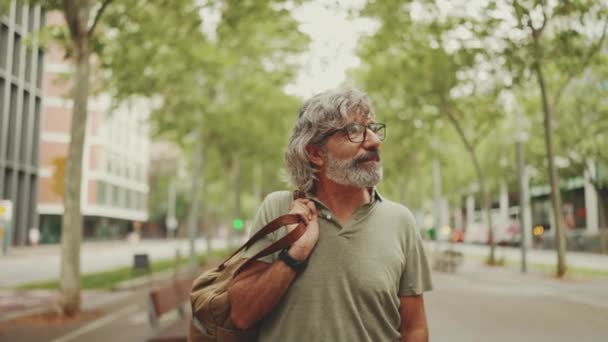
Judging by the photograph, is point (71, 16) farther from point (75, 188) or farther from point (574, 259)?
point (574, 259)

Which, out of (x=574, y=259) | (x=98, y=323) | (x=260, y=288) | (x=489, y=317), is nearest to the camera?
(x=260, y=288)

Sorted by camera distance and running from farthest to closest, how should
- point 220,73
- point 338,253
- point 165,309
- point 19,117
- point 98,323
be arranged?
1. point 19,117
2. point 220,73
3. point 98,323
4. point 165,309
5. point 338,253

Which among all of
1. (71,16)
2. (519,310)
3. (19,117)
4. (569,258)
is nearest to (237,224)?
(569,258)

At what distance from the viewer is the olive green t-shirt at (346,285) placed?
6.91ft

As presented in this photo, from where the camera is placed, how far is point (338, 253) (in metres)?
2.15

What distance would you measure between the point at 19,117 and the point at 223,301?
144 feet

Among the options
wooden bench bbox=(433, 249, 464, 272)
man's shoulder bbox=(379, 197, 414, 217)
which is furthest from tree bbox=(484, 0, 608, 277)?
man's shoulder bbox=(379, 197, 414, 217)

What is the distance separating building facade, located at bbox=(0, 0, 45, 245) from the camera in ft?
128

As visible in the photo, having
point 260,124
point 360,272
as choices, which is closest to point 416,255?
point 360,272

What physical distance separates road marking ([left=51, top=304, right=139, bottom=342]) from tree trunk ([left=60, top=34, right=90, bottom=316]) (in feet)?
2.24

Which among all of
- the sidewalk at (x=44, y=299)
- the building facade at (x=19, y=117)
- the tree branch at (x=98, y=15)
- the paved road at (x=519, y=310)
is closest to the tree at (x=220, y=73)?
the tree branch at (x=98, y=15)

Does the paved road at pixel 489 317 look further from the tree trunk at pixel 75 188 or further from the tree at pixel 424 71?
the tree at pixel 424 71

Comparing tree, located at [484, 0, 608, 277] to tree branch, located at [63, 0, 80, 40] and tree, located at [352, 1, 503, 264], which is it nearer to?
tree, located at [352, 1, 503, 264]

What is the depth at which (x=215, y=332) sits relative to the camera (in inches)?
82.0
